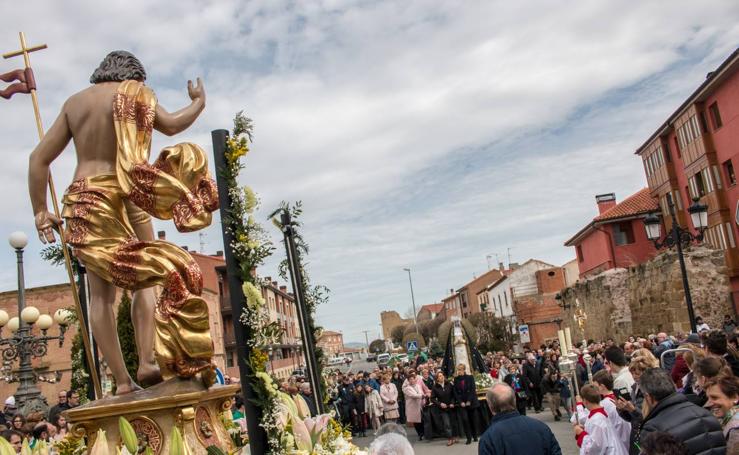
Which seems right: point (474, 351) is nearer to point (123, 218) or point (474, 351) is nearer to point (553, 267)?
point (123, 218)

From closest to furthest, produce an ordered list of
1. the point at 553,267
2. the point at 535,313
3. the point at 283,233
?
the point at 283,233 → the point at 535,313 → the point at 553,267

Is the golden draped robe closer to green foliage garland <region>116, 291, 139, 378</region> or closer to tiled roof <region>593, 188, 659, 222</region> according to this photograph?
green foliage garland <region>116, 291, 139, 378</region>

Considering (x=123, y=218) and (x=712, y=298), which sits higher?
(x=123, y=218)

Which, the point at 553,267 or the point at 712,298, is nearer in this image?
the point at 712,298

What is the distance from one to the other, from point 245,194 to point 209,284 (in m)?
48.7

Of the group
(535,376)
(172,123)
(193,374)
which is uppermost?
(172,123)

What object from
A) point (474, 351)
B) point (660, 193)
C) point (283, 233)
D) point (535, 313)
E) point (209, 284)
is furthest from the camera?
point (535, 313)

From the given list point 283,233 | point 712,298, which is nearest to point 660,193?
point 712,298

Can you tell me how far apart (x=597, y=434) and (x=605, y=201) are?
47.1m

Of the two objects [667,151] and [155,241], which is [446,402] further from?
[667,151]

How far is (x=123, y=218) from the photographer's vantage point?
5254mm

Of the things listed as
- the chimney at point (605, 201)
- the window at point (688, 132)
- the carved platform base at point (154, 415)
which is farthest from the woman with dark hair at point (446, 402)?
the chimney at point (605, 201)

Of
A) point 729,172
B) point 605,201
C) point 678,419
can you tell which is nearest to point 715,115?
point 729,172

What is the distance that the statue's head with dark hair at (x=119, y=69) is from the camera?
18.3 ft
